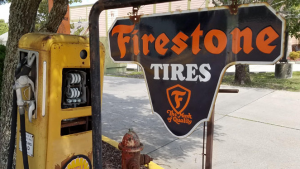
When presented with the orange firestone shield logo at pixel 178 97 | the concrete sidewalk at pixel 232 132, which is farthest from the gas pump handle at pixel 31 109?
the concrete sidewalk at pixel 232 132

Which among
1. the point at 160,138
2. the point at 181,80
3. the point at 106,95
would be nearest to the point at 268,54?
the point at 181,80

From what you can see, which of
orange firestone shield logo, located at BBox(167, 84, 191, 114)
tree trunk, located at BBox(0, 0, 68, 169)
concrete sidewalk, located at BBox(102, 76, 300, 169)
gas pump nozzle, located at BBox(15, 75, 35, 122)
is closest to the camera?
orange firestone shield logo, located at BBox(167, 84, 191, 114)

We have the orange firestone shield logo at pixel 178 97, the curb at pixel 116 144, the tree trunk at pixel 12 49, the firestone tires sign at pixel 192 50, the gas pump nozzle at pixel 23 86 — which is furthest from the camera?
the curb at pixel 116 144

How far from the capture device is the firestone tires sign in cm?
135

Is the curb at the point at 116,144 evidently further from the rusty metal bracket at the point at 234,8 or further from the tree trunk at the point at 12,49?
the rusty metal bracket at the point at 234,8

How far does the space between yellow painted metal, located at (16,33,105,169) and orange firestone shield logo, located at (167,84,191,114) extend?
27.1 inches

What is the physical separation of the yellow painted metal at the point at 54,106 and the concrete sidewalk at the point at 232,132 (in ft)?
5.86

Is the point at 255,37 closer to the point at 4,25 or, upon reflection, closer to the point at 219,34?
the point at 219,34

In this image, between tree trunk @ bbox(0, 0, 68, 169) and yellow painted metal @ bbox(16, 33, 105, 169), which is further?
tree trunk @ bbox(0, 0, 68, 169)

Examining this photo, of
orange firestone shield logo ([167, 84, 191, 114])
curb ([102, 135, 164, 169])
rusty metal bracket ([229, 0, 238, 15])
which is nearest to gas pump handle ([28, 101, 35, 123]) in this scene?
orange firestone shield logo ([167, 84, 191, 114])

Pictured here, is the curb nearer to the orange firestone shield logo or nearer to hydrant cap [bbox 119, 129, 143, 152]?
hydrant cap [bbox 119, 129, 143, 152]

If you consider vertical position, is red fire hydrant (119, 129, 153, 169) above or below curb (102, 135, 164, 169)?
above

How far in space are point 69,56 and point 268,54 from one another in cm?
126

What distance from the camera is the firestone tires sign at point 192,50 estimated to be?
4.43ft
